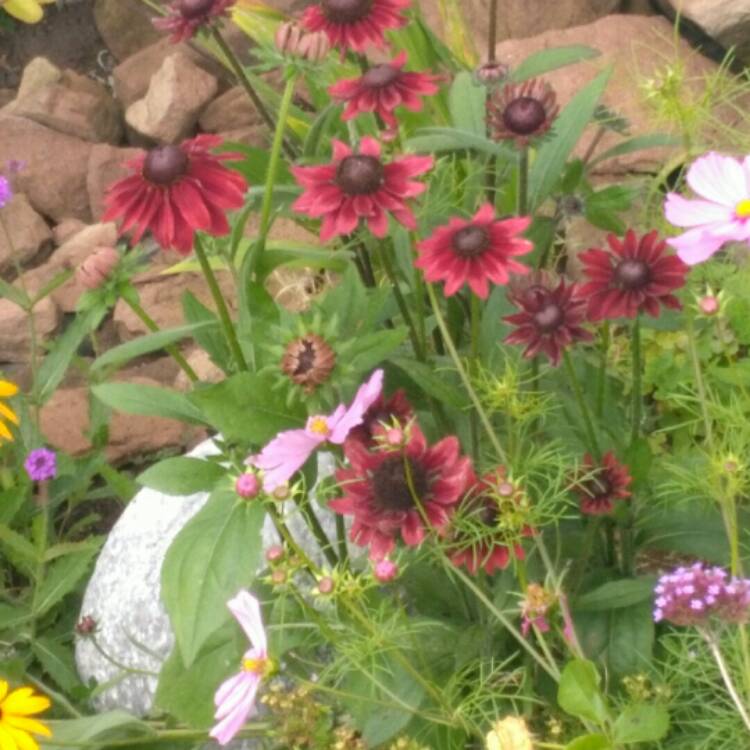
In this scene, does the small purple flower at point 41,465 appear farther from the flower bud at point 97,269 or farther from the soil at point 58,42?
the soil at point 58,42

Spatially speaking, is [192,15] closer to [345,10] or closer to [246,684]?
[345,10]

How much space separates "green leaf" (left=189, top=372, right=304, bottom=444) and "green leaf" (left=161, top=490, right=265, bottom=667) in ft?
0.19

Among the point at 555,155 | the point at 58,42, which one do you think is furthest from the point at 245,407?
the point at 58,42

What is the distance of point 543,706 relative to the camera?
1.27 meters

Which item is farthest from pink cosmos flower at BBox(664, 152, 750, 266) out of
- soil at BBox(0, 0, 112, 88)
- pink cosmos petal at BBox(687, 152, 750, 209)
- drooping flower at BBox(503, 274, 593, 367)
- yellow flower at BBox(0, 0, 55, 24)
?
soil at BBox(0, 0, 112, 88)

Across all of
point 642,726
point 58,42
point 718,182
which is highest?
point 718,182

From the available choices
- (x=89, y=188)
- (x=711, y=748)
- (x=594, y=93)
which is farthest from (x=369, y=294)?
(x=89, y=188)

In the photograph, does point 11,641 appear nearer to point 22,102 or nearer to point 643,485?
point 643,485

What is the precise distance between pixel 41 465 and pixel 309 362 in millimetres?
881

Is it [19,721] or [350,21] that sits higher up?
[350,21]

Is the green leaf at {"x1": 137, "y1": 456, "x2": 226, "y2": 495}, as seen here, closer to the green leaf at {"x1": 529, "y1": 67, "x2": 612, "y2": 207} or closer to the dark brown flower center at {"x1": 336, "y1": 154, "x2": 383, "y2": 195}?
the dark brown flower center at {"x1": 336, "y1": 154, "x2": 383, "y2": 195}

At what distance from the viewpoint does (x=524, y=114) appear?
3.64ft

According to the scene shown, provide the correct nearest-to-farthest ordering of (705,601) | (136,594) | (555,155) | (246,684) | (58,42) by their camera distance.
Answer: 1. (705,601)
2. (246,684)
3. (555,155)
4. (136,594)
5. (58,42)

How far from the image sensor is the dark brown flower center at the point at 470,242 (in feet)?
3.46
